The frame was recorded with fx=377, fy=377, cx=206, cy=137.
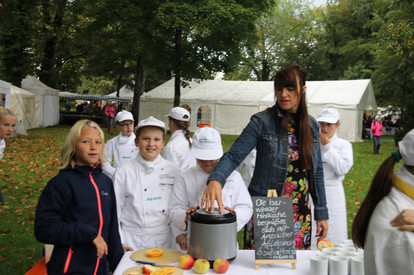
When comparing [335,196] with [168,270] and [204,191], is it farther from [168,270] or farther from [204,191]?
[168,270]

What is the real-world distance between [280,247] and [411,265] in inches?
36.9

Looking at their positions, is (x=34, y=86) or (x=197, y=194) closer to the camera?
(x=197, y=194)

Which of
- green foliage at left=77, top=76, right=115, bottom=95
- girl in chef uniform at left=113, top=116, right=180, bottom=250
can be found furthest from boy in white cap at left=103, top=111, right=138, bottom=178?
green foliage at left=77, top=76, right=115, bottom=95

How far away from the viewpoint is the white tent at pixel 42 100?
79.6ft

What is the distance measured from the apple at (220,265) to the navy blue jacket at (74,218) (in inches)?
28.8

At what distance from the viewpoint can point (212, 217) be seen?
6.71ft

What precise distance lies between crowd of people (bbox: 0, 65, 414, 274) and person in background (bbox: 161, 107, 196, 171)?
3.74 feet

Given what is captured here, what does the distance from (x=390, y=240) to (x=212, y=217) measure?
913 mm

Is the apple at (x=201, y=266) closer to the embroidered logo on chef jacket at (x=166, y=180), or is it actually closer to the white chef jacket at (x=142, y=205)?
the white chef jacket at (x=142, y=205)

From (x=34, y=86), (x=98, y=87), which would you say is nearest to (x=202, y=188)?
(x=34, y=86)

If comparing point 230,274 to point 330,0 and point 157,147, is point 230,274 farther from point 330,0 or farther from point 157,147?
point 330,0

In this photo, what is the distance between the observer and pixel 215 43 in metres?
20.6

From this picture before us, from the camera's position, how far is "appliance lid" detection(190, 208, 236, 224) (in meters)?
2.04

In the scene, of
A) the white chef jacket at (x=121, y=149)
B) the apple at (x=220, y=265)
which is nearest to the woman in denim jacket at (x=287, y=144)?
the apple at (x=220, y=265)
